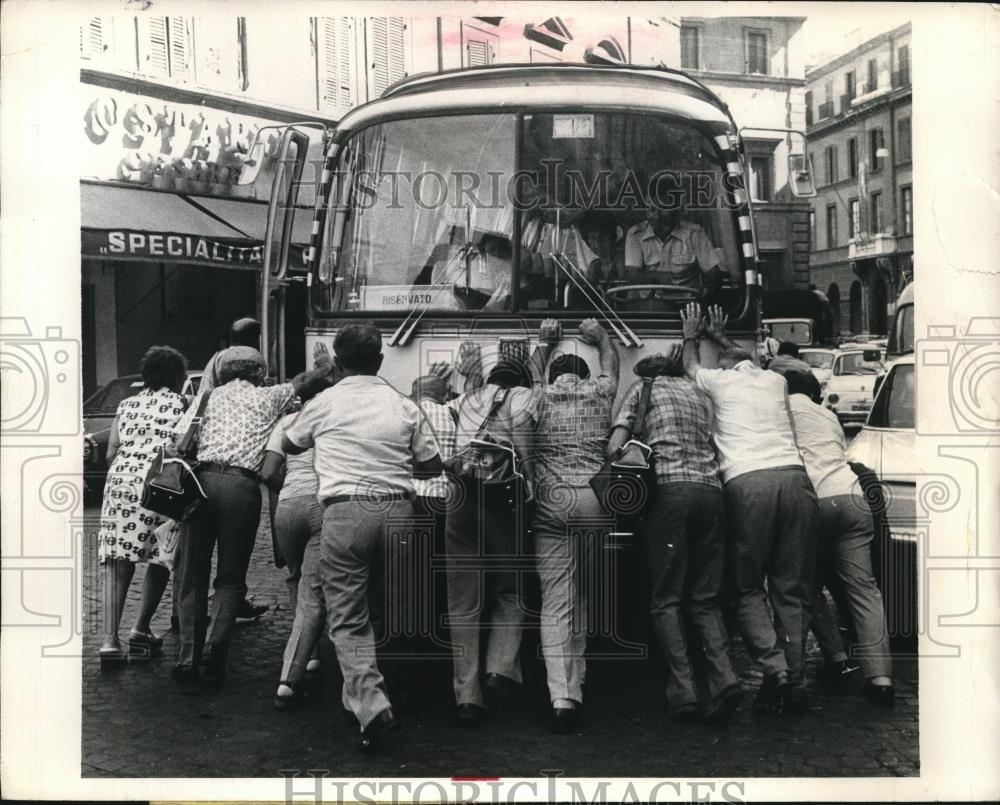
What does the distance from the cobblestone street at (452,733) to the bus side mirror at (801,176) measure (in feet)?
7.67

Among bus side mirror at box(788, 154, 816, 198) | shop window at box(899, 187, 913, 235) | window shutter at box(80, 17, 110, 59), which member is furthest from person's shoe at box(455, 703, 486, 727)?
window shutter at box(80, 17, 110, 59)

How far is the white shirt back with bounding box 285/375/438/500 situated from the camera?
18.5 feet

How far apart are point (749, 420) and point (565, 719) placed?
164cm

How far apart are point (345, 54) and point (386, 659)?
2913 mm

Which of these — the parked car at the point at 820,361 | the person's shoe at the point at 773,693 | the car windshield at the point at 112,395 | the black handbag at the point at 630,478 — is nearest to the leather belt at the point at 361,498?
the black handbag at the point at 630,478

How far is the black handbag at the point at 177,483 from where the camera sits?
20.0ft

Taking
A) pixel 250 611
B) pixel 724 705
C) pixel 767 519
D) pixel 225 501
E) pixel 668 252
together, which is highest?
pixel 668 252

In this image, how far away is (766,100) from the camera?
6.38 meters

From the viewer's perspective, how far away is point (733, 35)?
20.5 ft

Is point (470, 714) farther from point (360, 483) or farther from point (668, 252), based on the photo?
point (668, 252)

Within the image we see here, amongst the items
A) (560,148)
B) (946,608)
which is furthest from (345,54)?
(946,608)

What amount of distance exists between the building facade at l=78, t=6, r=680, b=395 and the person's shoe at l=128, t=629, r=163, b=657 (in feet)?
4.21

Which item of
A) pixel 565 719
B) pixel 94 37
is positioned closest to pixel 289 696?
pixel 565 719

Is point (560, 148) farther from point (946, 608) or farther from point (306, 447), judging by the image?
point (946, 608)
